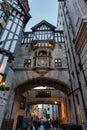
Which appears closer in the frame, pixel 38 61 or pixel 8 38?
pixel 8 38

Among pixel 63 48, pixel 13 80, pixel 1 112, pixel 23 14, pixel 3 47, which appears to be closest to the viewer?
pixel 1 112

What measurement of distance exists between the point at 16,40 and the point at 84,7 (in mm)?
10790

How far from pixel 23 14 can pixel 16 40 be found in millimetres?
9014

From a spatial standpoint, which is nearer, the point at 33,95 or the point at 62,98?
the point at 62,98

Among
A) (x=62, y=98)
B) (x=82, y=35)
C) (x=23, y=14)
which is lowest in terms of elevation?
(x=62, y=98)

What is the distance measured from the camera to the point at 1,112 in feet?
43.0

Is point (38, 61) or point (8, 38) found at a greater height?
point (8, 38)

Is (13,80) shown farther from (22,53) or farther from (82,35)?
(82,35)

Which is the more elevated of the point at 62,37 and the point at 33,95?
the point at 62,37

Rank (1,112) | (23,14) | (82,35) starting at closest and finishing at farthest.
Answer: (82,35), (1,112), (23,14)

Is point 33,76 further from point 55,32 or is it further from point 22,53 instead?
point 55,32

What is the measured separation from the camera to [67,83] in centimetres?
1641

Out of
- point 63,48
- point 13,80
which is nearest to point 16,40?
point 13,80

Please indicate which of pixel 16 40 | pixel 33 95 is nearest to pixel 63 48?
pixel 16 40
